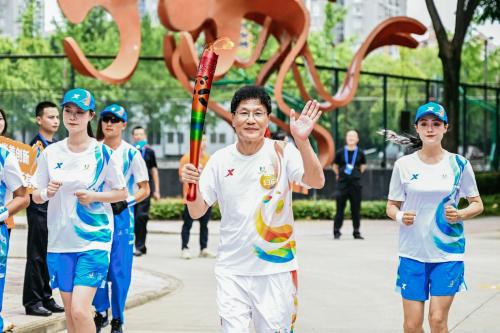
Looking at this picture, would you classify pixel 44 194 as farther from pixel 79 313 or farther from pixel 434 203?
pixel 434 203

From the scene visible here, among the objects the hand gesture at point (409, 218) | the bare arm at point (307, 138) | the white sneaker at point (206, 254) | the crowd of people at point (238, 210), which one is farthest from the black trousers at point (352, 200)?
the bare arm at point (307, 138)

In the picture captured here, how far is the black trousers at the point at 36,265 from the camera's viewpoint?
9.10m

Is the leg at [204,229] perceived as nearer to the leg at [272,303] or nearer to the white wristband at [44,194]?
the white wristband at [44,194]

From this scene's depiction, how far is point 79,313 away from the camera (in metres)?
6.59

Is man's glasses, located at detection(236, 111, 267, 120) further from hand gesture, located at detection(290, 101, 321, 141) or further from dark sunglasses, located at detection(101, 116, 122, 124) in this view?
dark sunglasses, located at detection(101, 116, 122, 124)

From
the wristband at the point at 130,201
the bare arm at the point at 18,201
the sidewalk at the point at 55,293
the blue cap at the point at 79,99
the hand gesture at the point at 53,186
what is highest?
the blue cap at the point at 79,99

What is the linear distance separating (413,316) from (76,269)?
2.20 metres

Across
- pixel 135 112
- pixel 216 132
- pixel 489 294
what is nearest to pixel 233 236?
pixel 489 294

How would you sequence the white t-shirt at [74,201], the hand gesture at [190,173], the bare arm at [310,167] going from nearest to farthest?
1. the hand gesture at [190,173]
2. the bare arm at [310,167]
3. the white t-shirt at [74,201]

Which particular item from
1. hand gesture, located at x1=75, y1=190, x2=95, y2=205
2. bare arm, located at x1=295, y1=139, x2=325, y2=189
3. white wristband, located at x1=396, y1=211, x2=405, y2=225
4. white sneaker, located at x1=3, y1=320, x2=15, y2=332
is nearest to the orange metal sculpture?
white sneaker, located at x1=3, y1=320, x2=15, y2=332

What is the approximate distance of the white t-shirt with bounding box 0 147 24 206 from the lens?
656 centimetres

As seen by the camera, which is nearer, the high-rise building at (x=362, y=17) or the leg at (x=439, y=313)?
the leg at (x=439, y=313)

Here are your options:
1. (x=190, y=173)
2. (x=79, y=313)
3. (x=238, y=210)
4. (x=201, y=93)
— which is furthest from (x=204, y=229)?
(x=201, y=93)

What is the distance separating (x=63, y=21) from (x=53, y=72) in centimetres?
425
